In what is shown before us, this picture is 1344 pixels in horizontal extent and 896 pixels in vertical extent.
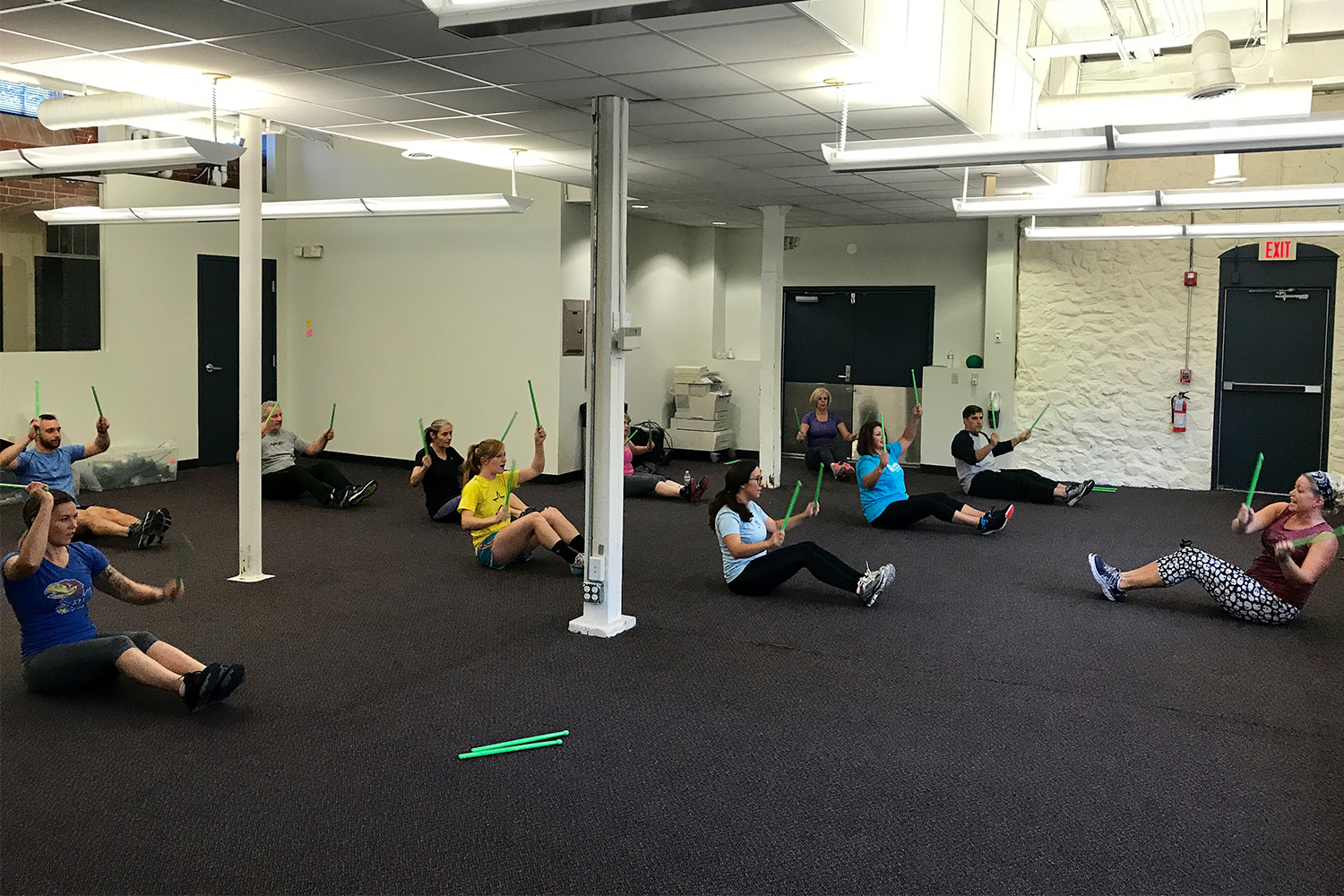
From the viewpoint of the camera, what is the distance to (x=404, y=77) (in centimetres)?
542

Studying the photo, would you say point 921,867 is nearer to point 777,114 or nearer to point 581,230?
point 777,114

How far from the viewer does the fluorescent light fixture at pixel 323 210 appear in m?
7.88

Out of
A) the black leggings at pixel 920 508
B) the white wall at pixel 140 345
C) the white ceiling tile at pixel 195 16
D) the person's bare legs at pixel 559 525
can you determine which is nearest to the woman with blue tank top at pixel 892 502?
the black leggings at pixel 920 508

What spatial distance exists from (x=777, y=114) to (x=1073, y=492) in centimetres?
533

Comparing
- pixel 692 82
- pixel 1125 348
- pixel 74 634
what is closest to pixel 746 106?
pixel 692 82

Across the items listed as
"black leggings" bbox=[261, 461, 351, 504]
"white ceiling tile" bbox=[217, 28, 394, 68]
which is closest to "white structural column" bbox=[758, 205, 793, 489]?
"black leggings" bbox=[261, 461, 351, 504]

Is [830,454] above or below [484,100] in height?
below

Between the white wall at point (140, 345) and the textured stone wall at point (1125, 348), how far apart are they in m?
8.46

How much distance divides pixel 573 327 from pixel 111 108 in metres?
6.19

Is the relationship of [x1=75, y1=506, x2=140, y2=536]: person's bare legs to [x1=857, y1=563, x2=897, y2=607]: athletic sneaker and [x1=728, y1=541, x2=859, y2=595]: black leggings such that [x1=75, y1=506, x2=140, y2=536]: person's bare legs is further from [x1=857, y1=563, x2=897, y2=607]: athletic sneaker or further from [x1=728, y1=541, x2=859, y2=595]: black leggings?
[x1=857, y1=563, x2=897, y2=607]: athletic sneaker

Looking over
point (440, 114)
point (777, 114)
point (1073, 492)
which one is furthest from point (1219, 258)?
point (440, 114)

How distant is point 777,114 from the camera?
6281mm

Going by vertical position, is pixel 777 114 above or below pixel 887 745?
above

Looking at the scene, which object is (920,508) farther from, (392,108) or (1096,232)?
(392,108)
